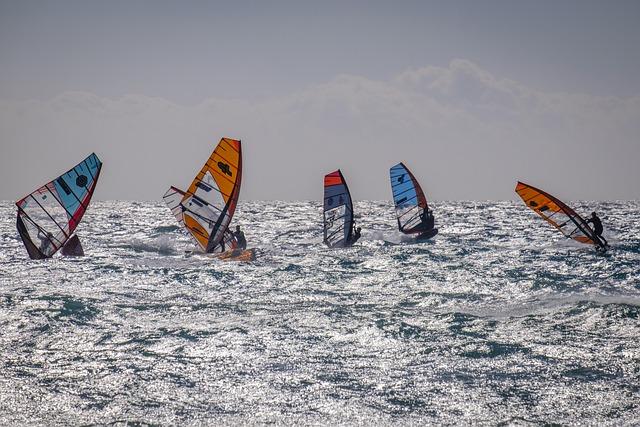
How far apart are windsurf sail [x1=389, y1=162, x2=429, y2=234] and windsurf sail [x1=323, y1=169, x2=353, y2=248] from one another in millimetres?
2916

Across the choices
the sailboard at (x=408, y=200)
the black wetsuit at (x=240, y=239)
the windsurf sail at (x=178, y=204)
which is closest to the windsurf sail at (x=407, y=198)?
the sailboard at (x=408, y=200)

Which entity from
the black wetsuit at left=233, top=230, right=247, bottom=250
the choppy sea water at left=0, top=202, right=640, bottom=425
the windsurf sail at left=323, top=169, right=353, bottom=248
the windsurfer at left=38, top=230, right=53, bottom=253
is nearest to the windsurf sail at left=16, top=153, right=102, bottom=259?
the windsurfer at left=38, top=230, right=53, bottom=253

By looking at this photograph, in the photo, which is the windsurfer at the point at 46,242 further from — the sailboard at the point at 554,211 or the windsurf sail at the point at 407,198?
the sailboard at the point at 554,211

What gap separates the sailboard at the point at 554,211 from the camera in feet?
82.0

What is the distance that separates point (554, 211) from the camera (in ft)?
85.3

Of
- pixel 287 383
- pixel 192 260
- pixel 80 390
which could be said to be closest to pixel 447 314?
pixel 287 383

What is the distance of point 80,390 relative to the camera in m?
9.40

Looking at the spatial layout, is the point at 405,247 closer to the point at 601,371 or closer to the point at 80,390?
the point at 601,371

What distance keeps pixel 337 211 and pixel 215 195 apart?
6.52 metres

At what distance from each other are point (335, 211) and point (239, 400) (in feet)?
63.4

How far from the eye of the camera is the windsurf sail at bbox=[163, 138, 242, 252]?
22547 millimetres

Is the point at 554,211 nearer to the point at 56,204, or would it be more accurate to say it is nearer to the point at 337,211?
the point at 337,211

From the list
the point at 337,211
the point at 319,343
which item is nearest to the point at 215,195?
the point at 337,211

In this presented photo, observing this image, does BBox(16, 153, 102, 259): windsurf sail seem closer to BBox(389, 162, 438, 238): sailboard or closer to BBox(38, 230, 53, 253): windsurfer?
BBox(38, 230, 53, 253): windsurfer
